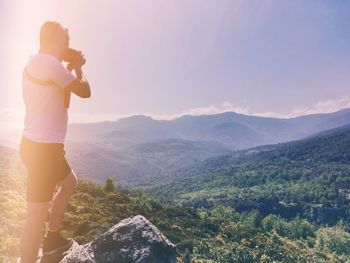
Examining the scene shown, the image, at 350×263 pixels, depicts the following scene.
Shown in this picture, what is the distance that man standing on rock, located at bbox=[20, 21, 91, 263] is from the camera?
17.8 feet

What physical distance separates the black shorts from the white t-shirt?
0.10 m

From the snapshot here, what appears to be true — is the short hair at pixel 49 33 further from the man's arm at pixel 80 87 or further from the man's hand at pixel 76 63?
the man's arm at pixel 80 87

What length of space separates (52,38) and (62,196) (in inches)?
93.4

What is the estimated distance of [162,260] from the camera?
6.99 meters

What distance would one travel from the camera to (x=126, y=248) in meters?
6.85

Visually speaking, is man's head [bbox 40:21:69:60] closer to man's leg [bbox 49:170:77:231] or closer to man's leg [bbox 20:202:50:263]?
man's leg [bbox 49:170:77:231]

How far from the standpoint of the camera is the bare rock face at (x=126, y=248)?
22.2 feet

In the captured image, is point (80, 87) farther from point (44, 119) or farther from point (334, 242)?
point (334, 242)

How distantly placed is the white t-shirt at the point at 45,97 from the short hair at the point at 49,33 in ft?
0.68

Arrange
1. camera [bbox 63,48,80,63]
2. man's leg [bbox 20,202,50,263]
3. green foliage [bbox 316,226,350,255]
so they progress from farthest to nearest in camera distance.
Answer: green foliage [bbox 316,226,350,255] < camera [bbox 63,48,80,63] < man's leg [bbox 20,202,50,263]

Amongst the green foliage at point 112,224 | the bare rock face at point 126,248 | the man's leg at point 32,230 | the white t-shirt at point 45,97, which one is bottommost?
the green foliage at point 112,224

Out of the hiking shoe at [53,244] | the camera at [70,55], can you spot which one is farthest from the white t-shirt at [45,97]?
the hiking shoe at [53,244]

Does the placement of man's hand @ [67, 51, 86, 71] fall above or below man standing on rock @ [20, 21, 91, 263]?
above

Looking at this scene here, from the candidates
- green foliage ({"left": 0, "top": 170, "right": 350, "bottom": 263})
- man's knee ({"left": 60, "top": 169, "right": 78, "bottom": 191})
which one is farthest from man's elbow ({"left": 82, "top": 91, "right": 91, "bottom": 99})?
green foliage ({"left": 0, "top": 170, "right": 350, "bottom": 263})
